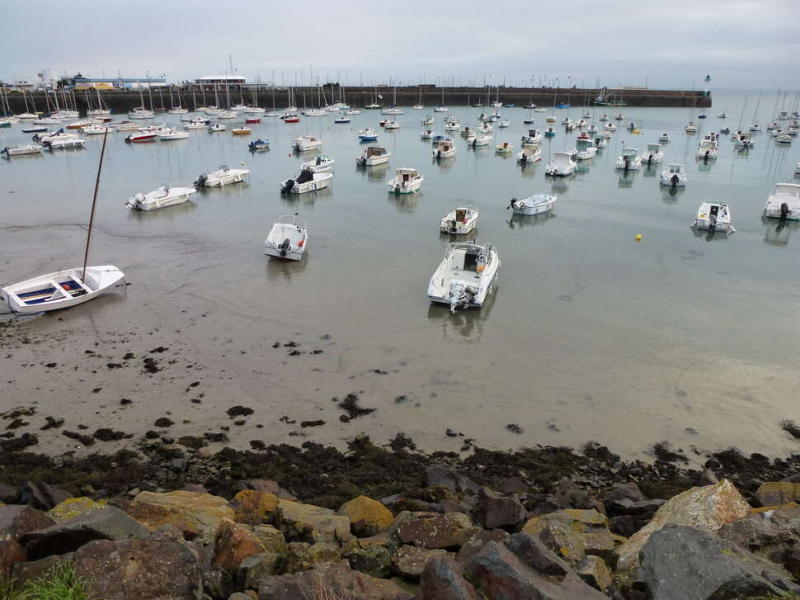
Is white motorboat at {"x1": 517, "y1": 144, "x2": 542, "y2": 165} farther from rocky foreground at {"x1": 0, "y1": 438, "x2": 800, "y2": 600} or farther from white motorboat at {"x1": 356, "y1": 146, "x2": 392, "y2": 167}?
rocky foreground at {"x1": 0, "y1": 438, "x2": 800, "y2": 600}

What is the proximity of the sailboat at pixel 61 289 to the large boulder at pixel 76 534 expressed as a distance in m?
14.0

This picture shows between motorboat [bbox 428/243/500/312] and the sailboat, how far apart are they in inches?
441

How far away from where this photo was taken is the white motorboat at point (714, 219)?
29453 mm

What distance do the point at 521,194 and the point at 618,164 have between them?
1507 cm

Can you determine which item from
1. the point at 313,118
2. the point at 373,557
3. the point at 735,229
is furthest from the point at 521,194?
the point at 313,118

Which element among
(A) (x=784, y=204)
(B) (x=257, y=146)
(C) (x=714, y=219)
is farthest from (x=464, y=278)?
(B) (x=257, y=146)

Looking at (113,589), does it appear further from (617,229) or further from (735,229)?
(735,229)

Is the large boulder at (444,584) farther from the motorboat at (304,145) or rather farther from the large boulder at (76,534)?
the motorboat at (304,145)

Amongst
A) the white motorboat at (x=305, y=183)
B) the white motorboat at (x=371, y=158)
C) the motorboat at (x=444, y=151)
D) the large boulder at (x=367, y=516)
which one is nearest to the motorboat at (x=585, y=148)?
the motorboat at (x=444, y=151)

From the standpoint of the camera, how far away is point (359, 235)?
28031 millimetres

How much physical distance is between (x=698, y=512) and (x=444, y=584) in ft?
13.4

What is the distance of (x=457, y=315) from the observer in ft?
59.3

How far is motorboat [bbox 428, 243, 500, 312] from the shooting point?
18.1 m

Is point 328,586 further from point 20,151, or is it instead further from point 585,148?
point 585,148
